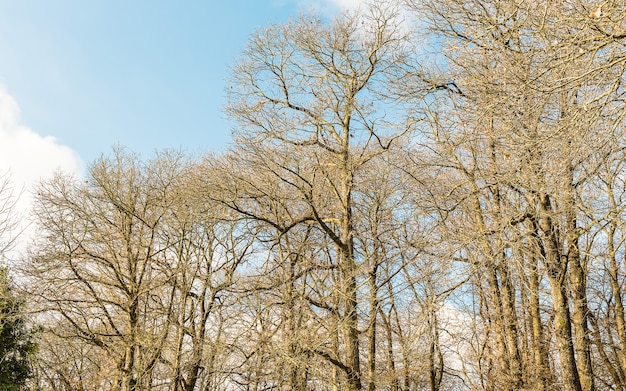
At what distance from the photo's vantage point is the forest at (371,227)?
22.6 ft

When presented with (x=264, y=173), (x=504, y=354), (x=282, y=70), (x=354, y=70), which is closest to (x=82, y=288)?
(x=264, y=173)

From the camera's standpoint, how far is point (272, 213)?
40.6 feet

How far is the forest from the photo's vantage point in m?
6.90

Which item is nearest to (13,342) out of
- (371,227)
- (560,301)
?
(371,227)

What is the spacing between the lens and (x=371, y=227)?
46.5ft

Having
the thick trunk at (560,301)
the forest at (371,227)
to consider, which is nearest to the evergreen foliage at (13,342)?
the forest at (371,227)

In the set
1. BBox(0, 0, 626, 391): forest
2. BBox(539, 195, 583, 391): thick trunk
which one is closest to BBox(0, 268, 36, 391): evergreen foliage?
BBox(0, 0, 626, 391): forest

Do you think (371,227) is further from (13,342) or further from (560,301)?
(13,342)

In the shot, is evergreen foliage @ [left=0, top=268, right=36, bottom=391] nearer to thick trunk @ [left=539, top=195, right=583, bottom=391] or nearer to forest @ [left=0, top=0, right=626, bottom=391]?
forest @ [left=0, top=0, right=626, bottom=391]

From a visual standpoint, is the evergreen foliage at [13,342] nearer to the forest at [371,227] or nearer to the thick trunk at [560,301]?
the forest at [371,227]

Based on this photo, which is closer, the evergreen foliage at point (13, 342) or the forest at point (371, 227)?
the forest at point (371, 227)

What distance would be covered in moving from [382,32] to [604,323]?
11.4 m

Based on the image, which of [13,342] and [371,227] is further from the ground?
[371,227]

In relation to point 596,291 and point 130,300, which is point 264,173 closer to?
point 130,300
